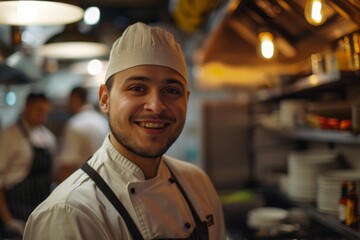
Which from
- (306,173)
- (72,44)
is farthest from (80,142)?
(306,173)

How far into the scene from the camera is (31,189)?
13.9ft

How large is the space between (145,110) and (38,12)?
94cm

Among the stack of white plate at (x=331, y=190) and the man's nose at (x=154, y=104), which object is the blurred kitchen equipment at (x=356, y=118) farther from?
the man's nose at (x=154, y=104)

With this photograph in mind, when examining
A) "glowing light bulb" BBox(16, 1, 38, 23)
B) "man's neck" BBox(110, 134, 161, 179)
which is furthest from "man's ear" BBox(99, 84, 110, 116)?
"glowing light bulb" BBox(16, 1, 38, 23)

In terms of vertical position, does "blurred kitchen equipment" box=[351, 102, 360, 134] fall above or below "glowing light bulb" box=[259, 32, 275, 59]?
below

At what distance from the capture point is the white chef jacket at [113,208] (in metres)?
1.57

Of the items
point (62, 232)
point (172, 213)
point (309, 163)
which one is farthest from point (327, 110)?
point (62, 232)

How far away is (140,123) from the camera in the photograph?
69.0 inches

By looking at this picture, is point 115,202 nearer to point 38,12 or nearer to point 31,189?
point 38,12

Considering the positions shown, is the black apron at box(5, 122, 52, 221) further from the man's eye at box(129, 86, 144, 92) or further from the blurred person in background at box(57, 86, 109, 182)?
the man's eye at box(129, 86, 144, 92)

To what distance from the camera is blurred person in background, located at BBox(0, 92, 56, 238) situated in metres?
4.03

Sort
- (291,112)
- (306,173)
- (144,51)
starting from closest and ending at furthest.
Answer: (144,51) → (306,173) → (291,112)

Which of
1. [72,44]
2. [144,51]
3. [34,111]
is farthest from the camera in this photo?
[34,111]

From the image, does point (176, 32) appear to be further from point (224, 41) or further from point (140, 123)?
point (140, 123)
